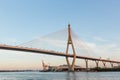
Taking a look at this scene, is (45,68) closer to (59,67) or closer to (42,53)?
(59,67)

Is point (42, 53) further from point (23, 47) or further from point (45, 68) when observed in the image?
point (45, 68)

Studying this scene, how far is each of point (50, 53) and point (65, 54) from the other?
25.1 ft

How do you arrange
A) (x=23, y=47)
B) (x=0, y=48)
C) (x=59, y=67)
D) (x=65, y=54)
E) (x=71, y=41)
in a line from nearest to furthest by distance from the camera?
(x=0, y=48) < (x=23, y=47) < (x=65, y=54) < (x=71, y=41) < (x=59, y=67)

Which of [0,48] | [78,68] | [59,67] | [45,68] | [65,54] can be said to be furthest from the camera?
[45,68]

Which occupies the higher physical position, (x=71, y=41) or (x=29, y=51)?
(x=71, y=41)

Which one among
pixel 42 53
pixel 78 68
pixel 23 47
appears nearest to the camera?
pixel 23 47

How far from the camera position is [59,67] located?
143 m

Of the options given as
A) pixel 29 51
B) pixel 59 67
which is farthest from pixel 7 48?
pixel 59 67

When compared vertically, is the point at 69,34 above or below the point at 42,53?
above

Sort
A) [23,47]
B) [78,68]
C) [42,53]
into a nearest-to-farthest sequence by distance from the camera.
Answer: [23,47] → [42,53] → [78,68]

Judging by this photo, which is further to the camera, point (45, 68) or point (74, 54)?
point (45, 68)

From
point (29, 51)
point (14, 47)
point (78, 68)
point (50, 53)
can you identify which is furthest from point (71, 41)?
point (78, 68)

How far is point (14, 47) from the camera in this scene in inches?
1891

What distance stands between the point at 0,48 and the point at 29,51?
766 centimetres
